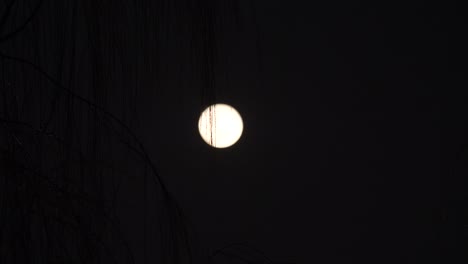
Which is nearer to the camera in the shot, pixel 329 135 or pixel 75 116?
pixel 75 116

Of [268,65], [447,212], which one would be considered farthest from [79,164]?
[268,65]

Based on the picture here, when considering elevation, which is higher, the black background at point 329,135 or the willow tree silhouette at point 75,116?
the black background at point 329,135

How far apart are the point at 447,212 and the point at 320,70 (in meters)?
1.52

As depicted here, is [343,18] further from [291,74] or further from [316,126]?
[316,126]

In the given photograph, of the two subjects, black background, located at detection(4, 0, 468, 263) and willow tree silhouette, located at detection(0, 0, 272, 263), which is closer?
willow tree silhouette, located at detection(0, 0, 272, 263)

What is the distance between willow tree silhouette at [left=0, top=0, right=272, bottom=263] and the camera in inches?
15.2

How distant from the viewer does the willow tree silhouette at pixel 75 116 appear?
1.27 ft

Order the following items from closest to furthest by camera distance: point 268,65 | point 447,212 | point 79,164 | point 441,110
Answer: point 79,164 → point 447,212 → point 268,65 → point 441,110

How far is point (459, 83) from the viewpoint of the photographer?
4.16 metres

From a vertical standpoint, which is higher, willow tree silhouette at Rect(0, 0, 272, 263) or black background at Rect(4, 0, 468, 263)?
black background at Rect(4, 0, 468, 263)

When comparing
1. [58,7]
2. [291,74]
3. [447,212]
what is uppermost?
[291,74]

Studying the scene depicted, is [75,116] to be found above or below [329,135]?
below

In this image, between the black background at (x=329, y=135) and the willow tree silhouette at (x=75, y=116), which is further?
the black background at (x=329, y=135)

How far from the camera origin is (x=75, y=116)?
1.45ft
